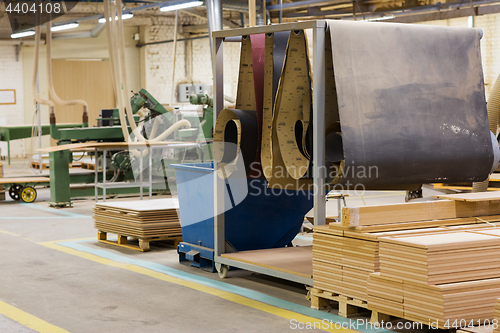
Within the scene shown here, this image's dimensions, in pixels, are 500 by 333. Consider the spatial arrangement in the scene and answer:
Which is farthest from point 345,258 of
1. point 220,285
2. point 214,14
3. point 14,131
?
point 14,131

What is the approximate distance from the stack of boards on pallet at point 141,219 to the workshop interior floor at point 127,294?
8.8 inches

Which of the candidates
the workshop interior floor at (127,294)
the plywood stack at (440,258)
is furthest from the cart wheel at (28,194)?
the plywood stack at (440,258)

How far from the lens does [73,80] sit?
2392cm

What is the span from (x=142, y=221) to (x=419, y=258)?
4.24 meters

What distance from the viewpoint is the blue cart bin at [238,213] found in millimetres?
6052

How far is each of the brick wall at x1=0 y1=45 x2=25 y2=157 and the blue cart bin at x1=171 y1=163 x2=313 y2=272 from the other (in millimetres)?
17531

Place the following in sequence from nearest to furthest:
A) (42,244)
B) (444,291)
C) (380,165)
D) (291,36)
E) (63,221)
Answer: (444,291)
(380,165)
(291,36)
(42,244)
(63,221)

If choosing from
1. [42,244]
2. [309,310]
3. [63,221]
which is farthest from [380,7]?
[309,310]

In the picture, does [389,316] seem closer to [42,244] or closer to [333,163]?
[333,163]

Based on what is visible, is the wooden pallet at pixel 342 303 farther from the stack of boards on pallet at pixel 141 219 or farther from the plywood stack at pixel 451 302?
the stack of boards on pallet at pixel 141 219

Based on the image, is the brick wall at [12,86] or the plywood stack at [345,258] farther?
the brick wall at [12,86]

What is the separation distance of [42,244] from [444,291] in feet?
18.4

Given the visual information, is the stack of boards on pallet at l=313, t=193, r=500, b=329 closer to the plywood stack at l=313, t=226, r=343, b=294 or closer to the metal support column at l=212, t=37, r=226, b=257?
the plywood stack at l=313, t=226, r=343, b=294

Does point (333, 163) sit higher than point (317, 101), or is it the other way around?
point (317, 101)
